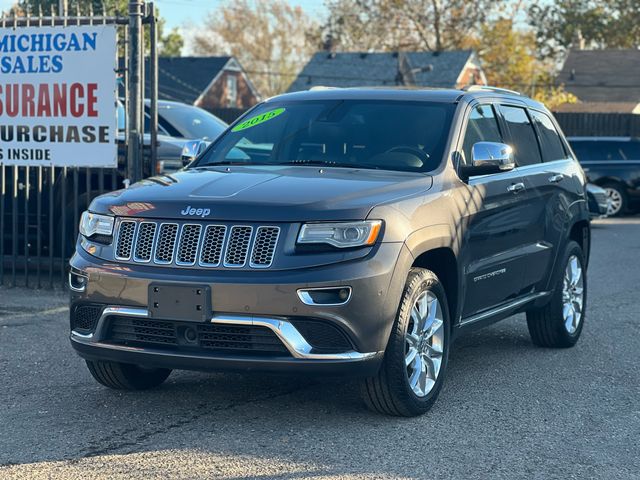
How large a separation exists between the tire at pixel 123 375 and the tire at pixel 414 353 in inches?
56.1

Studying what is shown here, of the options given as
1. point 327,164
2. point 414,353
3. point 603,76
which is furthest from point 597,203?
point 603,76

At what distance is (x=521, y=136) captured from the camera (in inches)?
307

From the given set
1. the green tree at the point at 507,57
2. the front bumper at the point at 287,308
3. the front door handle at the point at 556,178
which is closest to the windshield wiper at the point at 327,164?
the front bumper at the point at 287,308

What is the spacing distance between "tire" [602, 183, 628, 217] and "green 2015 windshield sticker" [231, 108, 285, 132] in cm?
1724

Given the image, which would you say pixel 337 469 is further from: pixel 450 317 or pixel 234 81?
pixel 234 81

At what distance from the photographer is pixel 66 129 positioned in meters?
10.4

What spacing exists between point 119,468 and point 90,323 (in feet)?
3.65

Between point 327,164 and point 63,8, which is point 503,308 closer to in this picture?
point 327,164

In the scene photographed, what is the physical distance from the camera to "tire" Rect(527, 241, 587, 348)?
26.2 ft

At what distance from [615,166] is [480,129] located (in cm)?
1721

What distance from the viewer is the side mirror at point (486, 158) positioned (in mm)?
6473

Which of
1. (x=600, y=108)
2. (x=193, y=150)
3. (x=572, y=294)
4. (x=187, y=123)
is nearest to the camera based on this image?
(x=193, y=150)

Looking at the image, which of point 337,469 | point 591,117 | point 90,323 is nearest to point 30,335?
point 90,323

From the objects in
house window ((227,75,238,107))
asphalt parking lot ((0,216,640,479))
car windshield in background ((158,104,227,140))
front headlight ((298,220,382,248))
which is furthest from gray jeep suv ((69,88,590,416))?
house window ((227,75,238,107))
